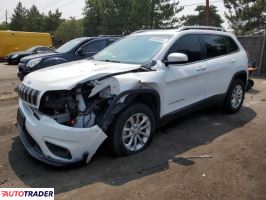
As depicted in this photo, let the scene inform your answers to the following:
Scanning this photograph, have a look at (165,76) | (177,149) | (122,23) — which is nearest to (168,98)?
(165,76)

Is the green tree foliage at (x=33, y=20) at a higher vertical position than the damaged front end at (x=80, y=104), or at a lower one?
higher

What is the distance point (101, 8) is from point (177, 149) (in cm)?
4870

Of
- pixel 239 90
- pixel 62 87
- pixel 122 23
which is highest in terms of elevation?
pixel 122 23

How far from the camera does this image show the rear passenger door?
20.5 ft

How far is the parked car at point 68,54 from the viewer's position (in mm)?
10031

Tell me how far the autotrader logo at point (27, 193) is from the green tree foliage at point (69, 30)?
65.5 metres

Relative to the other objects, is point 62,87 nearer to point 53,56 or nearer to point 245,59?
point 245,59

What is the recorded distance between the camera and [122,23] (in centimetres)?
4778

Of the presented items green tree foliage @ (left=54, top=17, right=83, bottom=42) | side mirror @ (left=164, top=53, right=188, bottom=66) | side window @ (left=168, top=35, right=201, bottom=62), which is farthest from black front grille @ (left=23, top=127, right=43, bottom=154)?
green tree foliage @ (left=54, top=17, right=83, bottom=42)

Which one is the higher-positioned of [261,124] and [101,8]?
[101,8]

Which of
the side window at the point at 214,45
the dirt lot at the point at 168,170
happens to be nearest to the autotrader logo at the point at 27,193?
the dirt lot at the point at 168,170

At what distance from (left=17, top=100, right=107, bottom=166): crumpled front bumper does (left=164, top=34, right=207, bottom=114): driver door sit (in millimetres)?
1464

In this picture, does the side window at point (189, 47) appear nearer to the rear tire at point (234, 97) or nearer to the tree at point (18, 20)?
the rear tire at point (234, 97)

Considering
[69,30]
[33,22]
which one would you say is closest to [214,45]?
[69,30]
